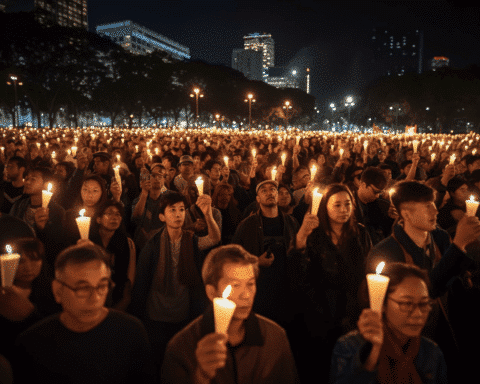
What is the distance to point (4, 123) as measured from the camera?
275 feet

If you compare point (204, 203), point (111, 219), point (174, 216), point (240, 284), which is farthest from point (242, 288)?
point (111, 219)

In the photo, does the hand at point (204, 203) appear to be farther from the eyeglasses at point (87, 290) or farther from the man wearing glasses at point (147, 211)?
the eyeglasses at point (87, 290)

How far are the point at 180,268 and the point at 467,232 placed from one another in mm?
2168

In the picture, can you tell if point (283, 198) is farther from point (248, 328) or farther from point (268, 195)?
point (248, 328)

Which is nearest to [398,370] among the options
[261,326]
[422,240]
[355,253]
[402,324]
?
[402,324]

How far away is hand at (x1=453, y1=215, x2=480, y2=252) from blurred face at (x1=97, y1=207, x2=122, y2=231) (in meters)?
2.92

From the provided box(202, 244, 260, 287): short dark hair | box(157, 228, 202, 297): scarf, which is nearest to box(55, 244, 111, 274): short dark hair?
box(202, 244, 260, 287): short dark hair

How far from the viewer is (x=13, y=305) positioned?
2.35 metres

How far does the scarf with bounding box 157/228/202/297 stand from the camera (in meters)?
3.56

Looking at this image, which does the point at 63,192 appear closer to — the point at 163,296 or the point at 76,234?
the point at 76,234

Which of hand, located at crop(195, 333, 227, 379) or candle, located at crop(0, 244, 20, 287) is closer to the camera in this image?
hand, located at crop(195, 333, 227, 379)

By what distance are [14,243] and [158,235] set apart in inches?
46.2

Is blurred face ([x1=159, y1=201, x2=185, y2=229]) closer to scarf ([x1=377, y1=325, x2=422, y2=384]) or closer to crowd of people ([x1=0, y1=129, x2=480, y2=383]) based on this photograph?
crowd of people ([x1=0, y1=129, x2=480, y2=383])

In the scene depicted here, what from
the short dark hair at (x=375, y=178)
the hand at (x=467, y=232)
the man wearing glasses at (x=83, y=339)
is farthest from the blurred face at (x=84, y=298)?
the short dark hair at (x=375, y=178)
